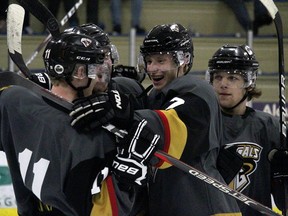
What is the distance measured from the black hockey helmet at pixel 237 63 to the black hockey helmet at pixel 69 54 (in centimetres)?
105

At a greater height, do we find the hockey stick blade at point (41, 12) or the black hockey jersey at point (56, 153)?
the hockey stick blade at point (41, 12)

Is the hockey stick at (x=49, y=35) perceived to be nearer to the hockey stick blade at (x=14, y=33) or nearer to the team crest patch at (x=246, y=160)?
the team crest patch at (x=246, y=160)

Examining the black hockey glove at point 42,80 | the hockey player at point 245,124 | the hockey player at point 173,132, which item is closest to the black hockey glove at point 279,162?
the hockey player at point 245,124

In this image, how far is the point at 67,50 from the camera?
2312mm

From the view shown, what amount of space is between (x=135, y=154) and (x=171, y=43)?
2.26 ft

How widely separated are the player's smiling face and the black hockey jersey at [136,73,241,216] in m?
0.09

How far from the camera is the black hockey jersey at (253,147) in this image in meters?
3.20

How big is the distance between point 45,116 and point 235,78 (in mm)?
1220

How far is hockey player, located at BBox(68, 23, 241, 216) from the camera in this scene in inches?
89.0

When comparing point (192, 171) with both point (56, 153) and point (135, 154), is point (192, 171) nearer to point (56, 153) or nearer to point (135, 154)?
point (135, 154)

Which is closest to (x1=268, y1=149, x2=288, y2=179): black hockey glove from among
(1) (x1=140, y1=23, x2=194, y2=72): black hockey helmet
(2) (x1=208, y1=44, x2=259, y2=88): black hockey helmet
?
(2) (x1=208, y1=44, x2=259, y2=88): black hockey helmet

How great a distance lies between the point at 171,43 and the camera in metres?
2.82

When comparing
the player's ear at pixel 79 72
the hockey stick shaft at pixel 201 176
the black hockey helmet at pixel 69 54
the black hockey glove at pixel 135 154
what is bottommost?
the hockey stick shaft at pixel 201 176

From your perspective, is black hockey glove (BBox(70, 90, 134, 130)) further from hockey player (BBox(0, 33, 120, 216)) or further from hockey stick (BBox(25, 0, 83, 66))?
hockey stick (BBox(25, 0, 83, 66))
